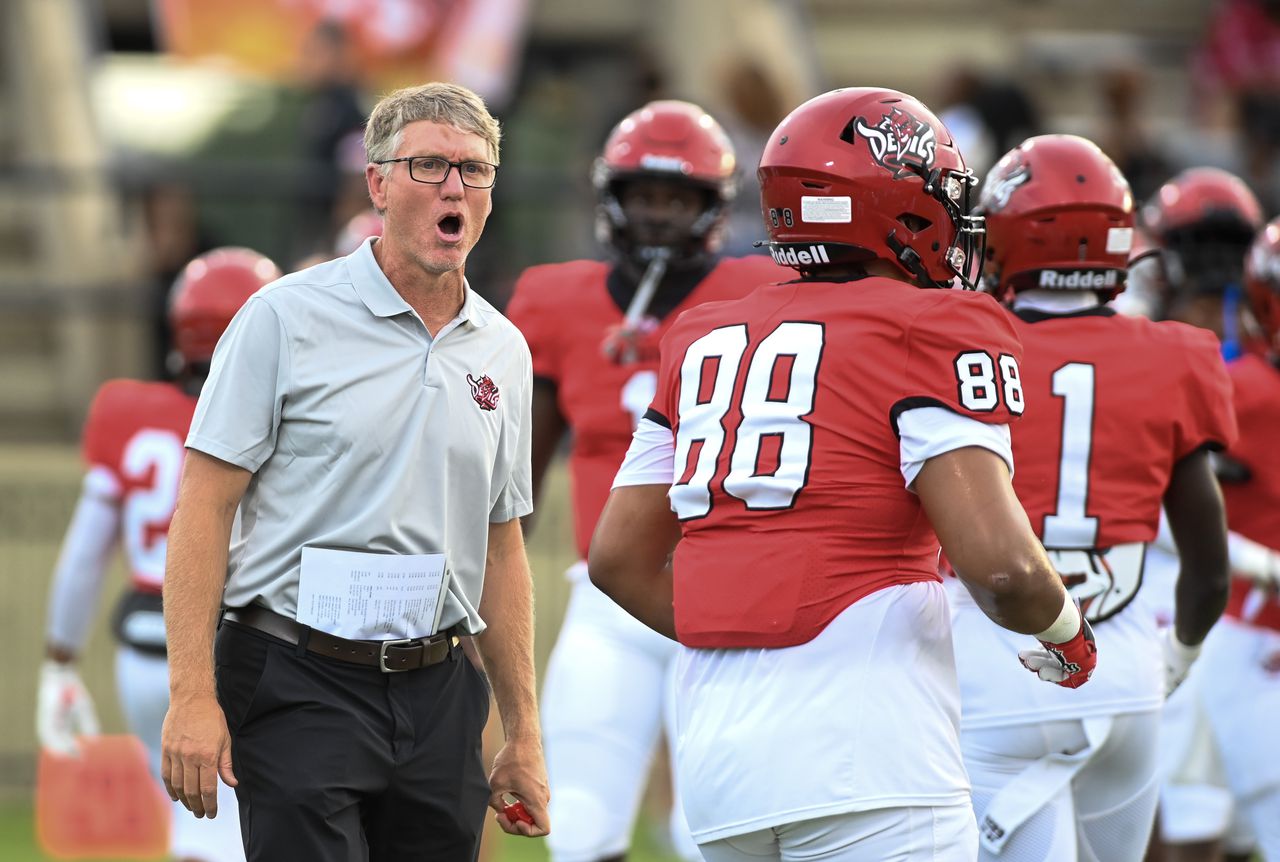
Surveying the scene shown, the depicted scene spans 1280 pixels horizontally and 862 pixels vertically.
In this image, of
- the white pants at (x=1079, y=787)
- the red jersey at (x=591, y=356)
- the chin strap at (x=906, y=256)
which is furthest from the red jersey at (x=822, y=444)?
the red jersey at (x=591, y=356)

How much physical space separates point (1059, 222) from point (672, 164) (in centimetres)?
146

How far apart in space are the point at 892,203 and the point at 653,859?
529 centimetres

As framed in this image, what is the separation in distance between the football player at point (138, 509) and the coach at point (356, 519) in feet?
8.50

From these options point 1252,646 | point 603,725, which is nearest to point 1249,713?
point 1252,646

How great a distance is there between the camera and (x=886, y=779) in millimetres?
3660

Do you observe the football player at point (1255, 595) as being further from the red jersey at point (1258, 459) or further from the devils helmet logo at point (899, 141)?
the devils helmet logo at point (899, 141)

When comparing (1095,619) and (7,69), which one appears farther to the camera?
(7,69)

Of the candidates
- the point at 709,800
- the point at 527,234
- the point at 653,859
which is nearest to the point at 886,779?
the point at 709,800

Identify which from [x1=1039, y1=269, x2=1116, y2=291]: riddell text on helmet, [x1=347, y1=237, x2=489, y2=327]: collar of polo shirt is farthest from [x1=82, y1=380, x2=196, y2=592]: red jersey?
[x1=1039, y1=269, x2=1116, y2=291]: riddell text on helmet

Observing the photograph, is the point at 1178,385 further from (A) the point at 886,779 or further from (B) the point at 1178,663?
(A) the point at 886,779

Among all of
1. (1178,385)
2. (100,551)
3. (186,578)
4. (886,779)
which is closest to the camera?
(886,779)

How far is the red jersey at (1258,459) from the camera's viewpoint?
19.0 feet

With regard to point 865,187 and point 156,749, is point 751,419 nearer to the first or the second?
point 865,187

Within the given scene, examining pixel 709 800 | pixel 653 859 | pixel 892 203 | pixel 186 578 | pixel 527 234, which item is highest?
pixel 892 203
